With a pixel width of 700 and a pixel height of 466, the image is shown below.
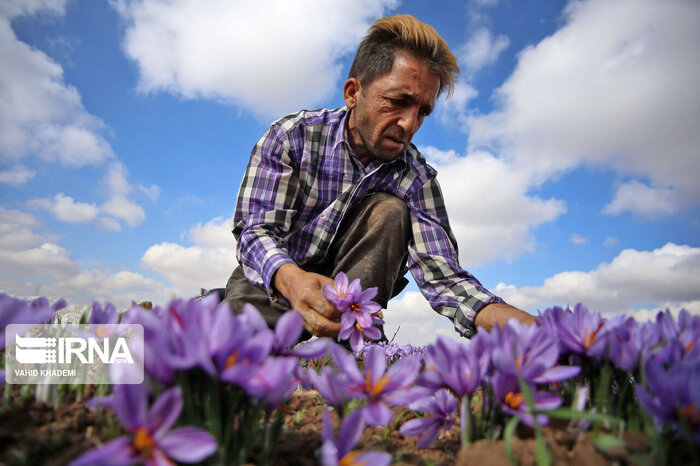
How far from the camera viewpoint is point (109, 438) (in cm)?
86

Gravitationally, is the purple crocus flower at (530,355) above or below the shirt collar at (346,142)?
below

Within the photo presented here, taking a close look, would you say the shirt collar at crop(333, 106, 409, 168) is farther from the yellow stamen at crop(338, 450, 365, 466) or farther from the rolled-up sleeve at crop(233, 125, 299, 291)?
the yellow stamen at crop(338, 450, 365, 466)

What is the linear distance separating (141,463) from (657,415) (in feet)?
3.12

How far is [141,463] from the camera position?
70 centimetres

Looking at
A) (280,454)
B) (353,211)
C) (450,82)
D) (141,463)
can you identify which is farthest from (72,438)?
(450,82)

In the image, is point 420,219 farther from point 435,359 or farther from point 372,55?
point 435,359

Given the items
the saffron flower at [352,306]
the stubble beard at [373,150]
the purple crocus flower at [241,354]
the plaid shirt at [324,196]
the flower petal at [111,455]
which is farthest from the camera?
the stubble beard at [373,150]

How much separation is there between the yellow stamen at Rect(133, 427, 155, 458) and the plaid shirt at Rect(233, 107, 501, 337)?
2166 mm

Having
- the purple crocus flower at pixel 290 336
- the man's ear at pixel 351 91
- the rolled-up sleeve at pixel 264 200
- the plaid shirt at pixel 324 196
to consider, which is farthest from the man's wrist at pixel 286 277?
the man's ear at pixel 351 91

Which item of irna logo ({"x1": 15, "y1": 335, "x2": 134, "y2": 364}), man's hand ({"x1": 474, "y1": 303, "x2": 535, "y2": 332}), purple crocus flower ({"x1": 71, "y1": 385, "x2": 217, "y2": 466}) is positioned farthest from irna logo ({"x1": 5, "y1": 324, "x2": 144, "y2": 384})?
man's hand ({"x1": 474, "y1": 303, "x2": 535, "y2": 332})

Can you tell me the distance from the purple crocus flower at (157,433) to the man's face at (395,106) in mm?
2777

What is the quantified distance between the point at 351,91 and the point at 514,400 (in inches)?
123

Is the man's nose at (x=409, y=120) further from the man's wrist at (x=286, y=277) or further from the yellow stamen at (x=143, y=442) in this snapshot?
the yellow stamen at (x=143, y=442)

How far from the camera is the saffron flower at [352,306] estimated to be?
194 centimetres
